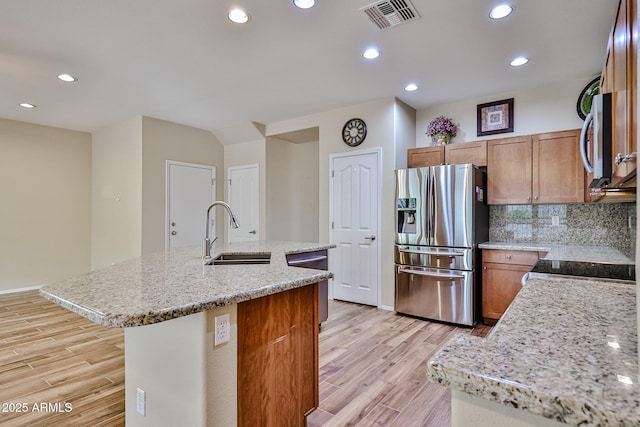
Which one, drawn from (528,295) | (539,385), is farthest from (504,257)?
(539,385)

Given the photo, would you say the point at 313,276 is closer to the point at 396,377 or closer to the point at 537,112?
the point at 396,377

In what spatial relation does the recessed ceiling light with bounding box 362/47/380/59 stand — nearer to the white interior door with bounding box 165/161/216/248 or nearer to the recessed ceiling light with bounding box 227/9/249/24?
the recessed ceiling light with bounding box 227/9/249/24

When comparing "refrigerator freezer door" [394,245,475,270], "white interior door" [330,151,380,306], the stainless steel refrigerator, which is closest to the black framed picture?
the stainless steel refrigerator

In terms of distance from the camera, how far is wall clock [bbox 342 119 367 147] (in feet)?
14.3

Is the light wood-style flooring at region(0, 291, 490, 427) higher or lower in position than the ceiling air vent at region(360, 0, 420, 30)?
lower

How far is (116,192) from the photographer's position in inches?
212

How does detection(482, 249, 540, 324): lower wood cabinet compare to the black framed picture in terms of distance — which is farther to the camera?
the black framed picture

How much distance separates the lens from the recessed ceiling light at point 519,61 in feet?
10.1

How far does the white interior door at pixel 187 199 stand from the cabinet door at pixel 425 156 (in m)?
3.47

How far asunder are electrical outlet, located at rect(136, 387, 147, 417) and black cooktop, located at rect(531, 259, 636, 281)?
2.10m

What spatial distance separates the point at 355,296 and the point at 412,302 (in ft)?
2.78

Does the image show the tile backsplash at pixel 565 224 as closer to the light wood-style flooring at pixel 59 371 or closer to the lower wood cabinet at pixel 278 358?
the lower wood cabinet at pixel 278 358

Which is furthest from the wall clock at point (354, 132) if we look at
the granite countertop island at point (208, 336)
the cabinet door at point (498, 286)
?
the granite countertop island at point (208, 336)

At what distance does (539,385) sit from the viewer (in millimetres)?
575
